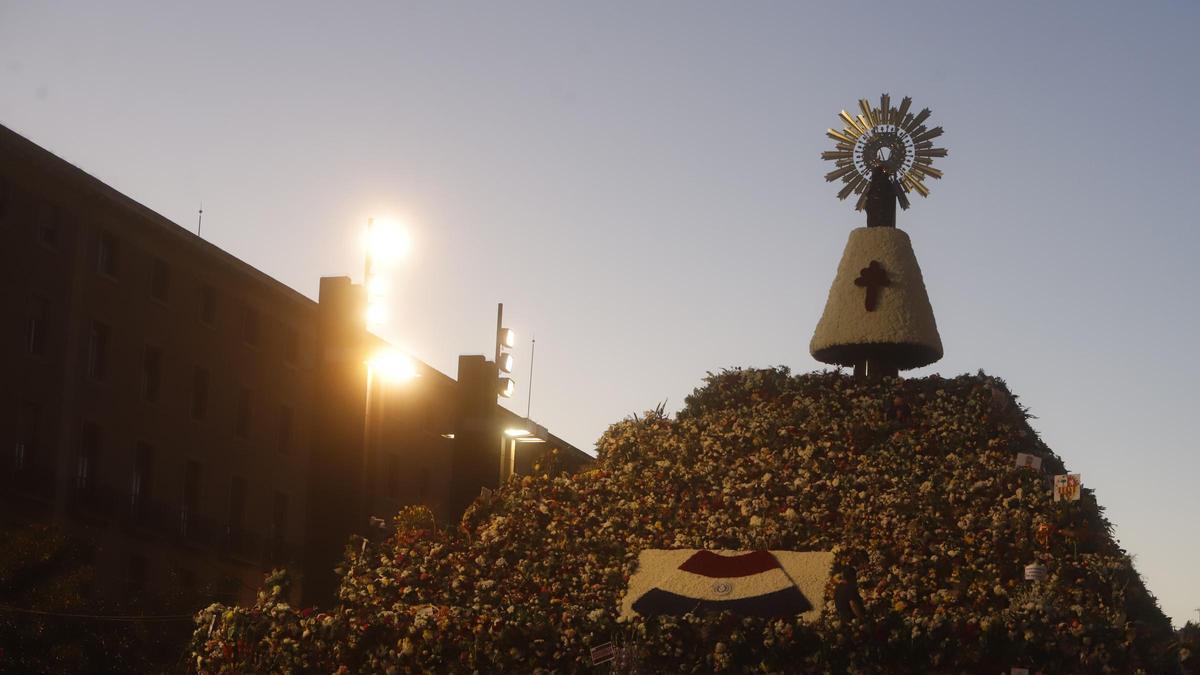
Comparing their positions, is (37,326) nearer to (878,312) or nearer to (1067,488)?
(878,312)

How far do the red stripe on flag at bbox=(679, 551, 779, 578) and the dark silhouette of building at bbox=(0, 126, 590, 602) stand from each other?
5834 millimetres

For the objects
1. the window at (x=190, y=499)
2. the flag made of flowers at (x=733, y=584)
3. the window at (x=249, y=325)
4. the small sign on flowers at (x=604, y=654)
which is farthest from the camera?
the window at (x=249, y=325)

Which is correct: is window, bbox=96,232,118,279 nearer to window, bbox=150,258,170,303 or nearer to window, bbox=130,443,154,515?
window, bbox=150,258,170,303

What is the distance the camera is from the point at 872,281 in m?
39.0

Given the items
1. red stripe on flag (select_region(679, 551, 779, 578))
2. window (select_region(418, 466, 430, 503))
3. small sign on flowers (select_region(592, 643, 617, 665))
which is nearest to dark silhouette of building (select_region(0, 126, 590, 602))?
red stripe on flag (select_region(679, 551, 779, 578))

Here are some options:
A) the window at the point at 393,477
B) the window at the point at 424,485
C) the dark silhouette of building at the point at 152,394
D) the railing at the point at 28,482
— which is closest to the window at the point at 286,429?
the dark silhouette of building at the point at 152,394

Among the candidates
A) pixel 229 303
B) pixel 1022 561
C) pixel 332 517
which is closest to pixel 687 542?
pixel 1022 561

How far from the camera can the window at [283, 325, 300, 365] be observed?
59.8 m

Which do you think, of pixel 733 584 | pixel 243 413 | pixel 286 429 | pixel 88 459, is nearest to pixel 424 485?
pixel 286 429

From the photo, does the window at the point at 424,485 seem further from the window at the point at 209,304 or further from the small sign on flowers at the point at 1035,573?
the small sign on flowers at the point at 1035,573

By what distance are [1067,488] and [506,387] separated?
1106cm

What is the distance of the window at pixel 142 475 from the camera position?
49.4m

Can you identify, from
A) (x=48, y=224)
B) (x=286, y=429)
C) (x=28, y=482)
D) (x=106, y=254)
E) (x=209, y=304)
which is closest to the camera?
(x=28, y=482)

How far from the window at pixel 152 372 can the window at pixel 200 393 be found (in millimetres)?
2213
